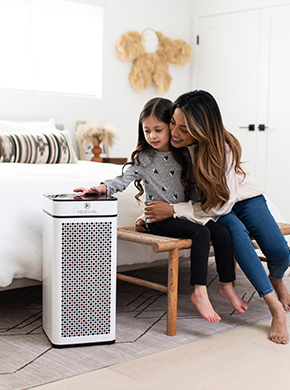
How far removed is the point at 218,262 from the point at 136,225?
402 mm

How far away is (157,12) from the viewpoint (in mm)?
5504

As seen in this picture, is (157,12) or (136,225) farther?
(157,12)

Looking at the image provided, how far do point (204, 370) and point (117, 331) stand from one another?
0.47 meters

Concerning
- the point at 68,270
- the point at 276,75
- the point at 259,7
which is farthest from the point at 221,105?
the point at 68,270

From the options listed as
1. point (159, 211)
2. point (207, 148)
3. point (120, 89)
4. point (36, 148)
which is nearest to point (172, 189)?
point (159, 211)

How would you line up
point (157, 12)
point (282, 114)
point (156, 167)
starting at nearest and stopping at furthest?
point (156, 167) < point (282, 114) < point (157, 12)

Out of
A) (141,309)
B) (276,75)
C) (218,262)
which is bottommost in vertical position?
(141,309)

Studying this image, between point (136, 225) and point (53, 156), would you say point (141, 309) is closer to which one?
point (136, 225)

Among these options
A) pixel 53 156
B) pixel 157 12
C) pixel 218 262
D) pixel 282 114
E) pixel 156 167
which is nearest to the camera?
pixel 218 262

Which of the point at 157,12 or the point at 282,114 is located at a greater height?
the point at 157,12

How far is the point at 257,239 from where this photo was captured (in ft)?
7.43

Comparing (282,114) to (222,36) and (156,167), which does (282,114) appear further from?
(156,167)

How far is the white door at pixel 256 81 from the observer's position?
16.9 feet

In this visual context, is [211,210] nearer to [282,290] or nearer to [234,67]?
[282,290]
